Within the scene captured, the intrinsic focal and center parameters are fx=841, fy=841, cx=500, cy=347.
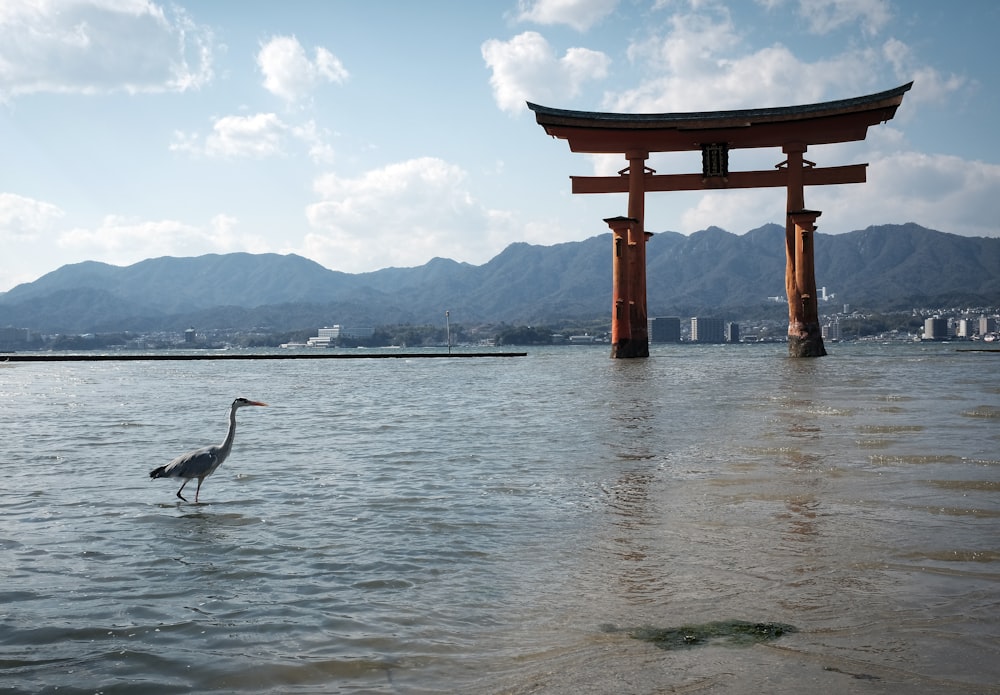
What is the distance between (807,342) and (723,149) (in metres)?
9.45

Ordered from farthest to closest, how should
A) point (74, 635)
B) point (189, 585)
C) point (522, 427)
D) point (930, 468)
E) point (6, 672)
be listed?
point (522, 427)
point (930, 468)
point (189, 585)
point (74, 635)
point (6, 672)

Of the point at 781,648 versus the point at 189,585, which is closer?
the point at 781,648

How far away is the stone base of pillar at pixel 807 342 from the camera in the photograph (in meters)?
37.2

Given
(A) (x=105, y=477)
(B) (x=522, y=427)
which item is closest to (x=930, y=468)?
(B) (x=522, y=427)

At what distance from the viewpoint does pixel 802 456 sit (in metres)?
9.73

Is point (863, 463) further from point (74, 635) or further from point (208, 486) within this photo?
point (74, 635)

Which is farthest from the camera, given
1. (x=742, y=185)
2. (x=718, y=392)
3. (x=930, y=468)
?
(x=742, y=185)

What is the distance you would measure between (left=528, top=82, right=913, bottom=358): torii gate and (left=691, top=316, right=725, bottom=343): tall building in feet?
419

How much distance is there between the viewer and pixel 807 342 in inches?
1490

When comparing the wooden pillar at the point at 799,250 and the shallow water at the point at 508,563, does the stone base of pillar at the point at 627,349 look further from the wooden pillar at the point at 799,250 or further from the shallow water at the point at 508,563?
the shallow water at the point at 508,563

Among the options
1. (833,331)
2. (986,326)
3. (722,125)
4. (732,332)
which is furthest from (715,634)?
(833,331)

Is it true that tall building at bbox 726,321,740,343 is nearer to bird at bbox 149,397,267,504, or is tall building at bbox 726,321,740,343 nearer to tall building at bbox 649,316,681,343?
tall building at bbox 649,316,681,343

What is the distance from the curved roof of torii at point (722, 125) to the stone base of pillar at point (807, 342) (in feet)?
26.4

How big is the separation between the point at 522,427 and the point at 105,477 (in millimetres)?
6683
